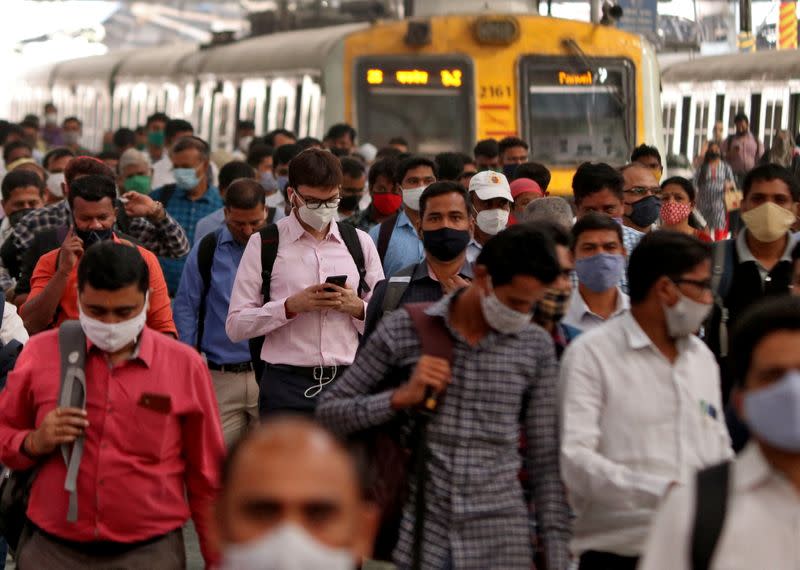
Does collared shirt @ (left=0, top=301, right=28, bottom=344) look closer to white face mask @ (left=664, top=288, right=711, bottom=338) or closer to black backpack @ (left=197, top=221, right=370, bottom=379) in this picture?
black backpack @ (left=197, top=221, right=370, bottom=379)

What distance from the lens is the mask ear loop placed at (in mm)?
6953

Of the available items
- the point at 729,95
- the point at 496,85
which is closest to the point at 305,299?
the point at 496,85

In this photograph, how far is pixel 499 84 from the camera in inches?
720

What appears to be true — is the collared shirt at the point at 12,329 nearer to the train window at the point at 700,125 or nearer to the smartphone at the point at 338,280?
the smartphone at the point at 338,280

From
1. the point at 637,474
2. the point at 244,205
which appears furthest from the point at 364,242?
the point at 637,474

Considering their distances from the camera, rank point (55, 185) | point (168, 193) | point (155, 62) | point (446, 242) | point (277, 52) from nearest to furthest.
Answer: point (446, 242), point (168, 193), point (55, 185), point (277, 52), point (155, 62)

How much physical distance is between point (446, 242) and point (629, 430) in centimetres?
180

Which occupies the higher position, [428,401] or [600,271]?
[600,271]

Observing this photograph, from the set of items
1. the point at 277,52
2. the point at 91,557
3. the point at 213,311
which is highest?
the point at 277,52

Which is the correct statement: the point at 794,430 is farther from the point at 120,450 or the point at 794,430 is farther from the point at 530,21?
the point at 530,21

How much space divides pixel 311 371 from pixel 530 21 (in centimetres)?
1186

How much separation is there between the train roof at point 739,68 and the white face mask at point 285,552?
24385 millimetres

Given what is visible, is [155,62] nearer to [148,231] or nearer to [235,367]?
[148,231]

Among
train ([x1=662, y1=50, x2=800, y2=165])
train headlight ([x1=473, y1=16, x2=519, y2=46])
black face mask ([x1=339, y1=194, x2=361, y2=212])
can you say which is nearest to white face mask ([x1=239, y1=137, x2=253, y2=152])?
train headlight ([x1=473, y1=16, x2=519, y2=46])
